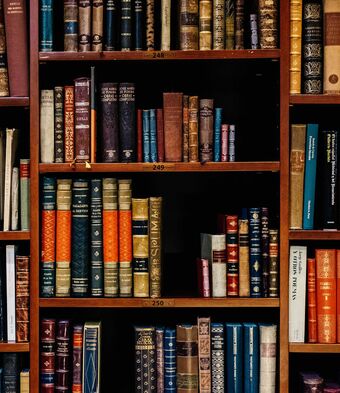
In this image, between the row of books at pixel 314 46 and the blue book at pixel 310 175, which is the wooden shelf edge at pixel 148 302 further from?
the row of books at pixel 314 46

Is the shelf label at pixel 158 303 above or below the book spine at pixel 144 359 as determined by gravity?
above

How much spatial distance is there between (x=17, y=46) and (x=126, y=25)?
12.9 inches

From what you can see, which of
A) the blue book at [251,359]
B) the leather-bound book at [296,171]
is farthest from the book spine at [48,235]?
the leather-bound book at [296,171]

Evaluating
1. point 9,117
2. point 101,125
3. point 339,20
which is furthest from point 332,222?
point 9,117

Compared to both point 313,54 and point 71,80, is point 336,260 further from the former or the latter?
point 71,80

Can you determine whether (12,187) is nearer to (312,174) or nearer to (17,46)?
(17,46)

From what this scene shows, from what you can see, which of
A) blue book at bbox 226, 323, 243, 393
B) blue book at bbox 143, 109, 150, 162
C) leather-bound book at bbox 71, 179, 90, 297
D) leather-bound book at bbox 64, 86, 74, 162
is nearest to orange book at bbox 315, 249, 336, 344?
blue book at bbox 226, 323, 243, 393

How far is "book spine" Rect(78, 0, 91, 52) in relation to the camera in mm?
1996

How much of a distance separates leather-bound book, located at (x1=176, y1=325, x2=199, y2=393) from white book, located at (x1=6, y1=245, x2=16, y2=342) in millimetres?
494

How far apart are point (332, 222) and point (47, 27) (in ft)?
3.35

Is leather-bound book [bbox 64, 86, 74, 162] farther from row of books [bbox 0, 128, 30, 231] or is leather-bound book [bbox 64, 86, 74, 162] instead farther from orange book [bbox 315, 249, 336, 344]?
orange book [bbox 315, 249, 336, 344]

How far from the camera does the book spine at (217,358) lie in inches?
79.2

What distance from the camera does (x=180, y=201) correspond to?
2.37 metres

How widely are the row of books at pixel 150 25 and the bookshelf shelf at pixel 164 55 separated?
24 millimetres
